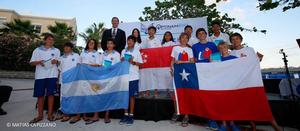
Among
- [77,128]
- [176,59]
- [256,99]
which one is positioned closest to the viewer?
[256,99]

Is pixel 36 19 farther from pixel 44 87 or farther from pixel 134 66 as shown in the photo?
pixel 134 66

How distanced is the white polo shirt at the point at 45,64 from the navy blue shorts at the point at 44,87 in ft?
0.28

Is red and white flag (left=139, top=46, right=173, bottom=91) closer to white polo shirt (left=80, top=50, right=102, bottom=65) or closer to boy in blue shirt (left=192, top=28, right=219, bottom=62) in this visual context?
boy in blue shirt (left=192, top=28, right=219, bottom=62)

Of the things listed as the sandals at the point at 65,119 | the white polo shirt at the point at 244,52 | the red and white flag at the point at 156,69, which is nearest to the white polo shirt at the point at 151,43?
the red and white flag at the point at 156,69

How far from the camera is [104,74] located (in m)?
4.02

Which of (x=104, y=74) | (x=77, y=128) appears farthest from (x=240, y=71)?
(x=77, y=128)

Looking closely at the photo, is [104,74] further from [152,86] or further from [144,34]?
[144,34]

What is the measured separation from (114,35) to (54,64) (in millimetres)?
1719

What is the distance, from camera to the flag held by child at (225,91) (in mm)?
2996

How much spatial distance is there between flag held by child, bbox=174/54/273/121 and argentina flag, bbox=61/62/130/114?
4.08 ft

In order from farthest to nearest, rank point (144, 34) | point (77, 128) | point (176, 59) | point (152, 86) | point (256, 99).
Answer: point (144, 34) < point (152, 86) < point (176, 59) < point (77, 128) < point (256, 99)

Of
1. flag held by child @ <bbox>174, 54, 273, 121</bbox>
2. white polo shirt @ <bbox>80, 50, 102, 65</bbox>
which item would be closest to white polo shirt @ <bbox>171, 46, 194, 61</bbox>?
flag held by child @ <bbox>174, 54, 273, 121</bbox>

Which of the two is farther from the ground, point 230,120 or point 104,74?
point 104,74

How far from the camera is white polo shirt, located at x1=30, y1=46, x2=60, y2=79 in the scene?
12.8ft
